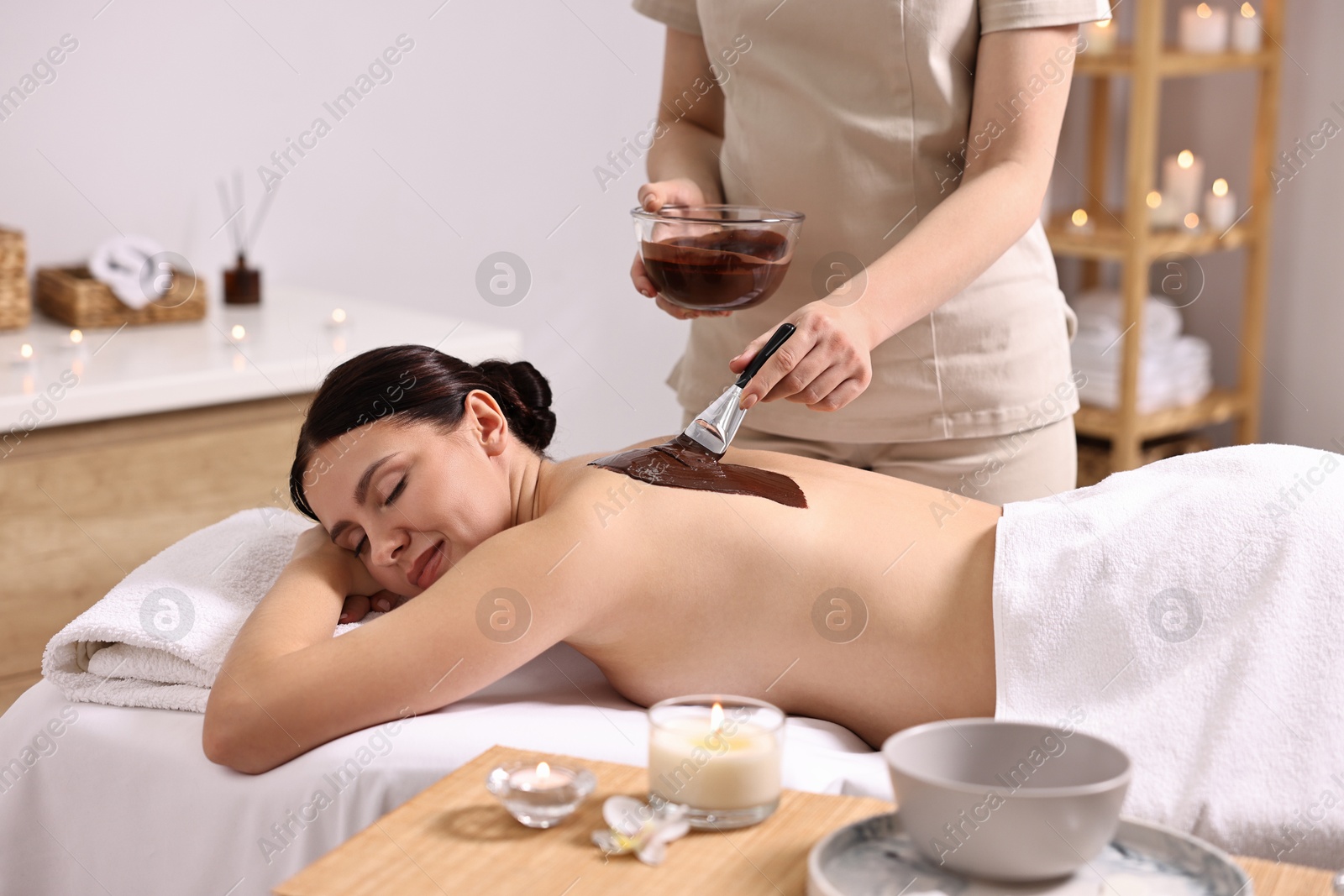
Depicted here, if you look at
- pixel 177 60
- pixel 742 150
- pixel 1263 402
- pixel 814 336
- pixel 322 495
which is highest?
pixel 177 60

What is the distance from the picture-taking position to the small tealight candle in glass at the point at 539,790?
0.87m

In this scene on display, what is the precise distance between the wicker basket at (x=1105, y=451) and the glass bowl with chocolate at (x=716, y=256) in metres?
2.12

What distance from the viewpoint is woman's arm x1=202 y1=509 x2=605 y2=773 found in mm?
1174

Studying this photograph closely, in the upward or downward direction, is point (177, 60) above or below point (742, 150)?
above

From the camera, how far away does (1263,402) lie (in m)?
3.45

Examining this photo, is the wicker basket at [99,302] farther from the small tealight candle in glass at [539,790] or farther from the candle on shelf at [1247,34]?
the candle on shelf at [1247,34]

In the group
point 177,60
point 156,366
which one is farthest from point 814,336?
point 177,60

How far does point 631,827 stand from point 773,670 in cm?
48

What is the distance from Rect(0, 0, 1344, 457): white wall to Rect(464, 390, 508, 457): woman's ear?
1274mm

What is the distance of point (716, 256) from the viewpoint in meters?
1.34

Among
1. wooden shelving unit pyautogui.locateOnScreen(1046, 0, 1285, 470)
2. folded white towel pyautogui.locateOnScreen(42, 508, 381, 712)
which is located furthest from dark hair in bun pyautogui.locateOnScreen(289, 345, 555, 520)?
wooden shelving unit pyautogui.locateOnScreen(1046, 0, 1285, 470)

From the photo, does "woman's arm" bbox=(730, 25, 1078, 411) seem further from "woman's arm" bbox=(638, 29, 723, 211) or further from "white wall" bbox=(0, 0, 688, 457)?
"white wall" bbox=(0, 0, 688, 457)

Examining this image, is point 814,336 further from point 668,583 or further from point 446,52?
point 446,52

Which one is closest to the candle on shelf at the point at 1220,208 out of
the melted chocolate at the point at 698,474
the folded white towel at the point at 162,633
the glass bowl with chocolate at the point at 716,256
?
the glass bowl with chocolate at the point at 716,256
